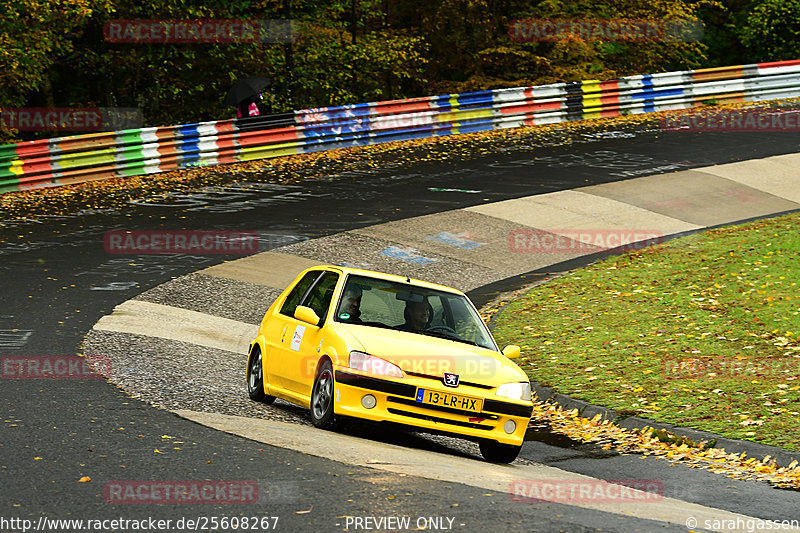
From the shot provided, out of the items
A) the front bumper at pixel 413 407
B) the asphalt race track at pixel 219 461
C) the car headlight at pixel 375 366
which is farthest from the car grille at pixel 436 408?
the asphalt race track at pixel 219 461

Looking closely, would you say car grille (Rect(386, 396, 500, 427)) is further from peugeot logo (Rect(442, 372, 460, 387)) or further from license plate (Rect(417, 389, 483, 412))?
peugeot logo (Rect(442, 372, 460, 387))

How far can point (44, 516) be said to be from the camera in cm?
597

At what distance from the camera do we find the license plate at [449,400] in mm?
8617

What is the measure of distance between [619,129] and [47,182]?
1591 centimetres

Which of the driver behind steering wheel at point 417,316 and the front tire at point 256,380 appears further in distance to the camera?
the front tire at point 256,380

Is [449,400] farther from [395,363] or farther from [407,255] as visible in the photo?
[407,255]

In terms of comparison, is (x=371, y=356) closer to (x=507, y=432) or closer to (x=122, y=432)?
(x=507, y=432)

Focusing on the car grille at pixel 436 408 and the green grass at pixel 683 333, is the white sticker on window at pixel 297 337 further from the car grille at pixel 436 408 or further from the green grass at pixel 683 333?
the green grass at pixel 683 333

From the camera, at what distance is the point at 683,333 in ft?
42.7

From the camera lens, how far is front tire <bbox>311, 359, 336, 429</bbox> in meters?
8.80

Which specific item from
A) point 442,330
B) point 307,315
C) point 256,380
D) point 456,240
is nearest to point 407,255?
point 456,240

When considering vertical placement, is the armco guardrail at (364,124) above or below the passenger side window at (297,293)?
above

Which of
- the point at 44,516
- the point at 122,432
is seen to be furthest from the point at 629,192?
the point at 44,516

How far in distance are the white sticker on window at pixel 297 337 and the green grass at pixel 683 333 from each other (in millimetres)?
3126
